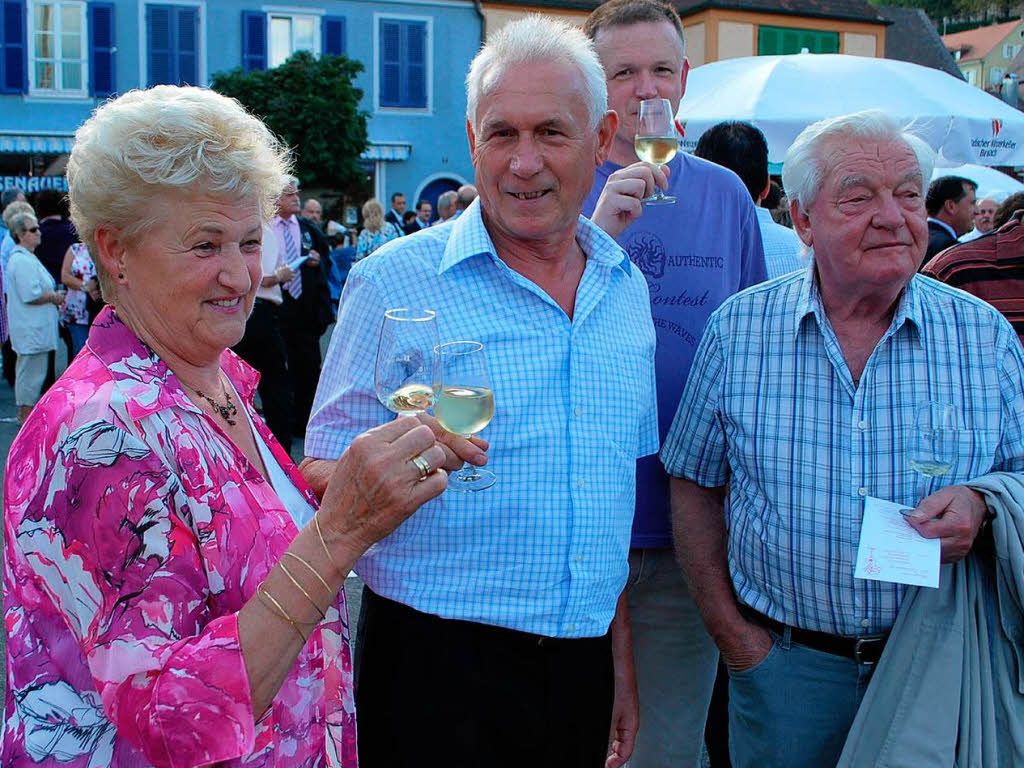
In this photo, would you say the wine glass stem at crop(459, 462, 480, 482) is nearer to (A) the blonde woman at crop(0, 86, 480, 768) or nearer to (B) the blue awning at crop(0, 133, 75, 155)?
(A) the blonde woman at crop(0, 86, 480, 768)

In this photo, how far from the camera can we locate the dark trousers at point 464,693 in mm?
2066

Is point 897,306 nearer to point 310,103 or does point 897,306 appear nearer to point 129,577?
point 129,577

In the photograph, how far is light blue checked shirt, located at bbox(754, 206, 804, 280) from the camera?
413cm

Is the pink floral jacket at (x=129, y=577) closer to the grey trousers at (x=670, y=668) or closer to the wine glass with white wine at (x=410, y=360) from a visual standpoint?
the wine glass with white wine at (x=410, y=360)

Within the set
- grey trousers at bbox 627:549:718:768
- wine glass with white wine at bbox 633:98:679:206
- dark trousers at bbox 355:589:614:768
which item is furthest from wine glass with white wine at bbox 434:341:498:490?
grey trousers at bbox 627:549:718:768

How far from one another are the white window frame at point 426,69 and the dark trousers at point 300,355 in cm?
2002

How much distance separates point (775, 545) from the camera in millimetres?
2369

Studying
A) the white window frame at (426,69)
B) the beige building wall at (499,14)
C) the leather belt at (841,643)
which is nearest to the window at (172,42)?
the white window frame at (426,69)

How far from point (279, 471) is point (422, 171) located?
87.1 feet

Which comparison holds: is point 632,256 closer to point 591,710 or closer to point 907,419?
point 907,419

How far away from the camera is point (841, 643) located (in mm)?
2346

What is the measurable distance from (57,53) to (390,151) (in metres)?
8.67

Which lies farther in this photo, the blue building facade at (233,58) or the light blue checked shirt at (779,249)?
the blue building facade at (233,58)

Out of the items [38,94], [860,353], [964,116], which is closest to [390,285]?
[860,353]
